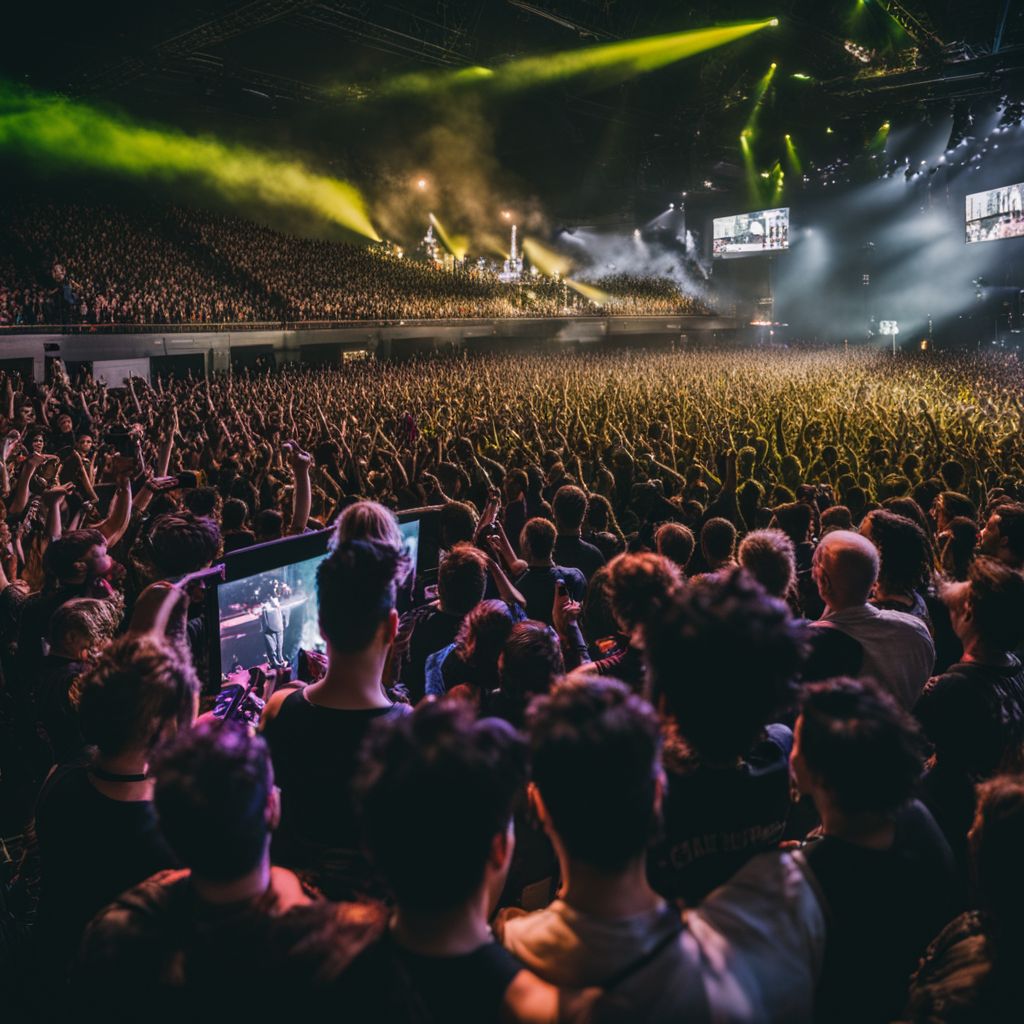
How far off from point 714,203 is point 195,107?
3148 cm

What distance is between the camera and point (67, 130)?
27547 millimetres

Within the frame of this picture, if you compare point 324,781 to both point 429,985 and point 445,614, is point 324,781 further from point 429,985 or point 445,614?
point 445,614

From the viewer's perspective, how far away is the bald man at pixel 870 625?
2812mm

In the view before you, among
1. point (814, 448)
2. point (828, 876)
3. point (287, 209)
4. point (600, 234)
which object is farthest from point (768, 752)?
point (600, 234)

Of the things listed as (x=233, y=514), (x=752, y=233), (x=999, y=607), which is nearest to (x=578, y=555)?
(x=233, y=514)

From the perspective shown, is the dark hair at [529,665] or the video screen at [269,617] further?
the video screen at [269,617]

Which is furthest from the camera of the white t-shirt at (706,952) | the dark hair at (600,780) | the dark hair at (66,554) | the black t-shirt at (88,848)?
the dark hair at (66,554)

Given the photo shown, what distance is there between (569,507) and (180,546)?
2435mm

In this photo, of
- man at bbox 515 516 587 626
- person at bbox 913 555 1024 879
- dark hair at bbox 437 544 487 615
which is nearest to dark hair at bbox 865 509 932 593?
person at bbox 913 555 1024 879

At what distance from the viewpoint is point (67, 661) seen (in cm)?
289

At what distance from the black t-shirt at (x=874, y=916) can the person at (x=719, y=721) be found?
7.0 inches

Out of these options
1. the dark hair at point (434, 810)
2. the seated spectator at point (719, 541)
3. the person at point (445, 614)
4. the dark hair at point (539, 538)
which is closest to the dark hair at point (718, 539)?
the seated spectator at point (719, 541)

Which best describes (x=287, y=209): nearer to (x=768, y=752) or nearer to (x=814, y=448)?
(x=814, y=448)

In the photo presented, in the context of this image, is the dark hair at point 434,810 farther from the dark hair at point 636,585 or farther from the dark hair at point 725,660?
the dark hair at point 636,585
